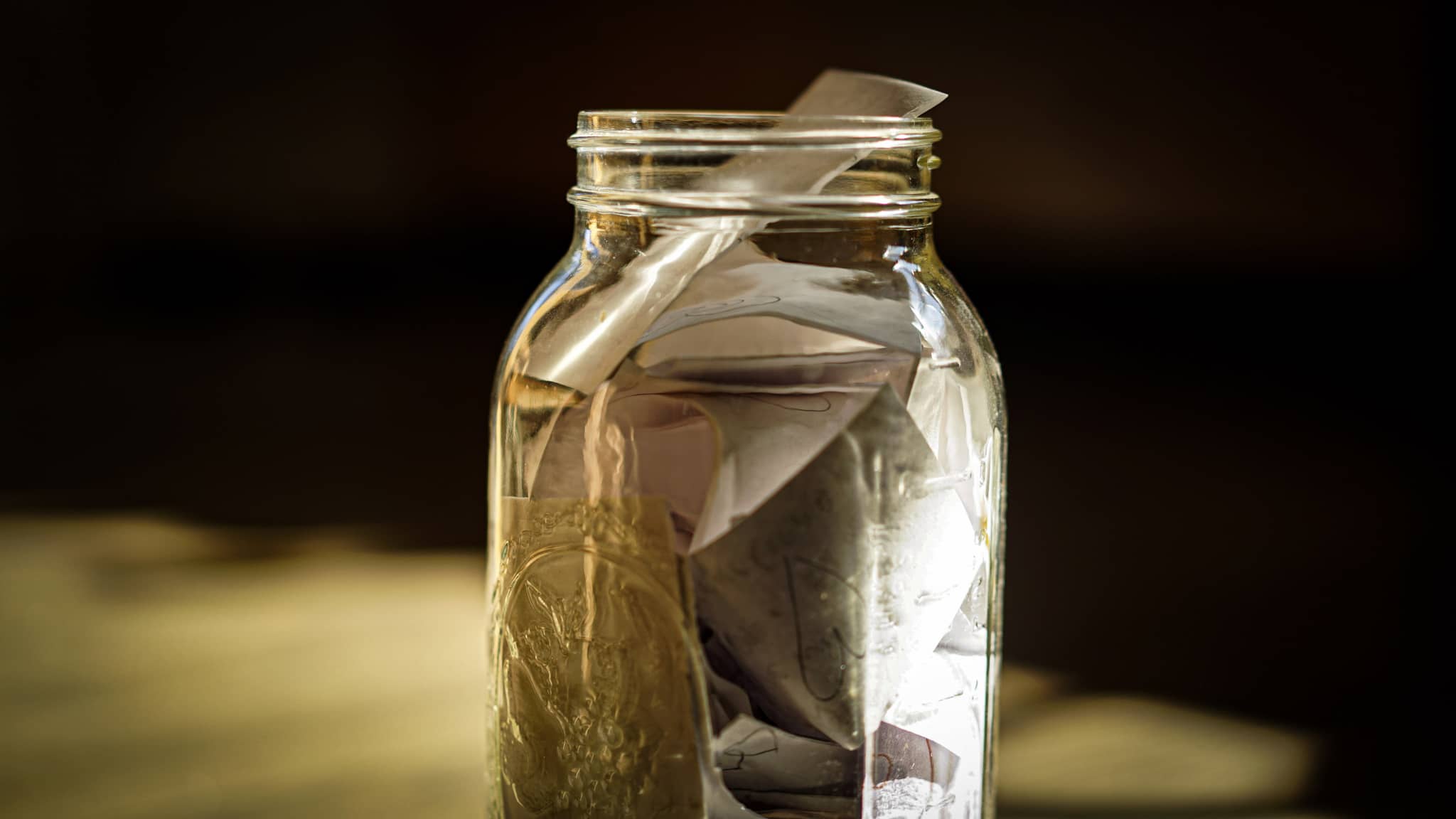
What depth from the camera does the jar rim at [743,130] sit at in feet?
1.36

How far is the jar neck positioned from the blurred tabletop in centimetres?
34

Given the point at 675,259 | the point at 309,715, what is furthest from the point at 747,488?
the point at 309,715

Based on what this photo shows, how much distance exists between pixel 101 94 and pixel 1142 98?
2.00 meters

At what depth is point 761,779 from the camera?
422 mm

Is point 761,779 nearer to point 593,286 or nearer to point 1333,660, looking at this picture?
point 593,286

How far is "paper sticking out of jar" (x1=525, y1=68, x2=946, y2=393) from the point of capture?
43 centimetres

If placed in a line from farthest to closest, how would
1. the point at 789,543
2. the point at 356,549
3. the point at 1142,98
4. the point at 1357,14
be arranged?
the point at 1142,98 < the point at 1357,14 < the point at 356,549 < the point at 789,543

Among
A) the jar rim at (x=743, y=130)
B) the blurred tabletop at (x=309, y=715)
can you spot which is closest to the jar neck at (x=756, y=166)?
the jar rim at (x=743, y=130)

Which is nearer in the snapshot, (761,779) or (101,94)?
(761,779)

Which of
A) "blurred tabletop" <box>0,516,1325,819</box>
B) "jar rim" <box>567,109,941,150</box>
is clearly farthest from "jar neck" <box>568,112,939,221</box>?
"blurred tabletop" <box>0,516,1325,819</box>

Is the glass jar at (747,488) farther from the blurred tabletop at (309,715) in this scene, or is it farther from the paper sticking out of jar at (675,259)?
the blurred tabletop at (309,715)

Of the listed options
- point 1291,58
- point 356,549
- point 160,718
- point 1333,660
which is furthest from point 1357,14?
point 160,718

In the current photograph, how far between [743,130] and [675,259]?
47mm

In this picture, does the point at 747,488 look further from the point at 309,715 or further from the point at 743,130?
the point at 309,715
